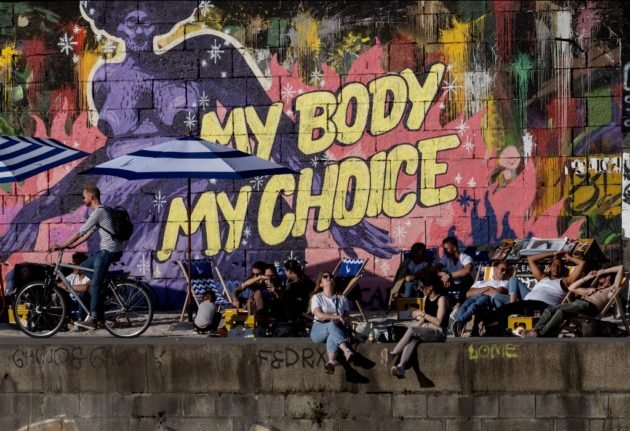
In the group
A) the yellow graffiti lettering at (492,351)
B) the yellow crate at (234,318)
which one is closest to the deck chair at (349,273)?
the yellow crate at (234,318)

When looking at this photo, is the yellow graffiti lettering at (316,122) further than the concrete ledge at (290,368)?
Yes

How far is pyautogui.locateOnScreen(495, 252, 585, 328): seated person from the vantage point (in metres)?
15.2

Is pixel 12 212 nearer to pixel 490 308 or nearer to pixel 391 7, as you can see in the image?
pixel 391 7

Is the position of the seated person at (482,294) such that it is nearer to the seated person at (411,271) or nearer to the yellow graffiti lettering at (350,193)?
the seated person at (411,271)

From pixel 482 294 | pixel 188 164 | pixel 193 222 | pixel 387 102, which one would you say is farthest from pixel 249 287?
pixel 387 102

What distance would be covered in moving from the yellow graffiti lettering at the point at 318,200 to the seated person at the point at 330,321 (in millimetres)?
4144

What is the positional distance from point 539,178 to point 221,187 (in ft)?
12.6

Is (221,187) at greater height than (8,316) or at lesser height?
greater

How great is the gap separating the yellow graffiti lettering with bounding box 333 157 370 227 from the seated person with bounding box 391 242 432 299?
118 centimetres

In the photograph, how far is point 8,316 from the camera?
17.2 meters

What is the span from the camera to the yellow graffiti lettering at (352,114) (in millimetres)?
19047

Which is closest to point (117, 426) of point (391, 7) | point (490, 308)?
point (490, 308)

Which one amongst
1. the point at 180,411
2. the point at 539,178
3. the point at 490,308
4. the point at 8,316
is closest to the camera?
the point at 180,411

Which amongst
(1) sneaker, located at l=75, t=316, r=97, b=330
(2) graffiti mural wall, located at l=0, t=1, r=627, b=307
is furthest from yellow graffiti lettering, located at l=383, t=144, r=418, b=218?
(1) sneaker, located at l=75, t=316, r=97, b=330
